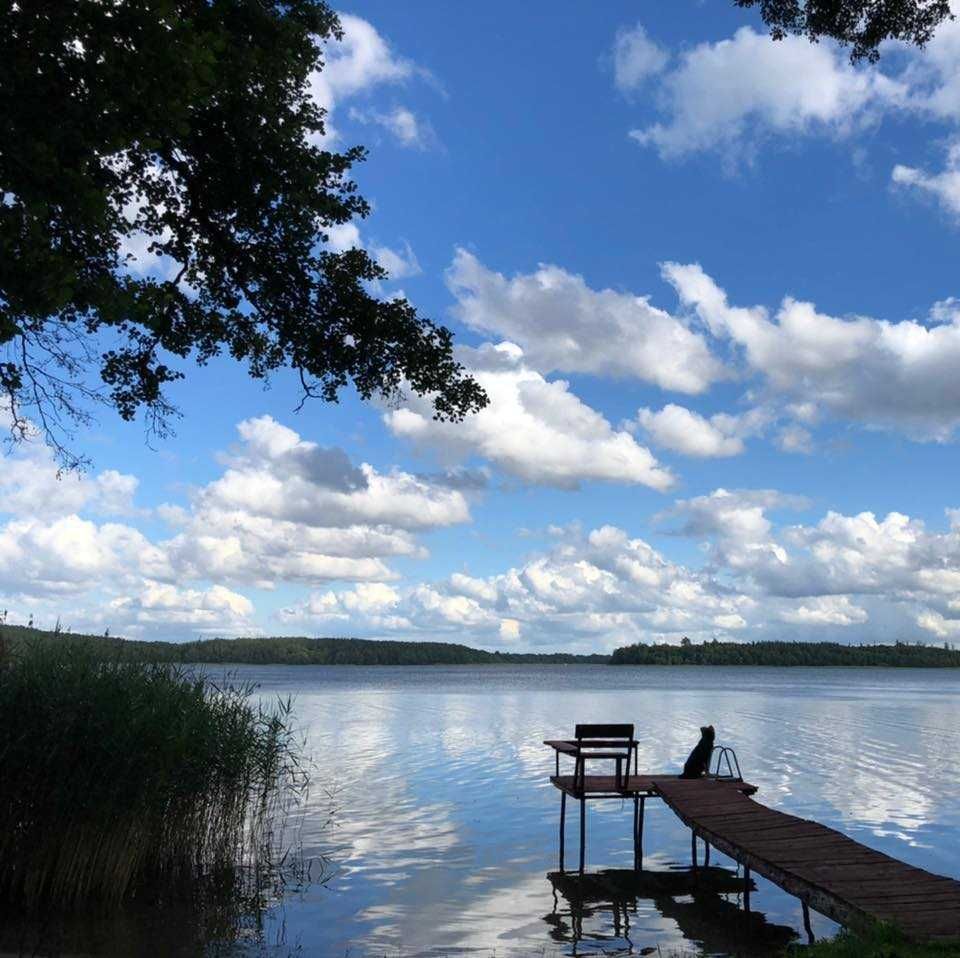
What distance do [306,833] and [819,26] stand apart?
1764 centimetres

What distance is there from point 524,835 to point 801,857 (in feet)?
31.1

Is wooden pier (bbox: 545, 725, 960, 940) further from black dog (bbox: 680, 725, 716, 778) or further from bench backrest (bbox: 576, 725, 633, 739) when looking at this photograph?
black dog (bbox: 680, 725, 716, 778)

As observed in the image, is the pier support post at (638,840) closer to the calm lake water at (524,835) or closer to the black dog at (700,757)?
the calm lake water at (524,835)

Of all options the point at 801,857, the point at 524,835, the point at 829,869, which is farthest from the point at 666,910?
the point at 524,835

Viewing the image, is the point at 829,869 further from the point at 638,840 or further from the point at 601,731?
the point at 601,731

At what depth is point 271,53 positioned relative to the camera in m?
12.5

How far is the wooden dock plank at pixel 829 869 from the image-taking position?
9.27m

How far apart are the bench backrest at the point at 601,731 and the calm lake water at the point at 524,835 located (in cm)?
238

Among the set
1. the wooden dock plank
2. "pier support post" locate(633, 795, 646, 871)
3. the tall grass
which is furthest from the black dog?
the tall grass

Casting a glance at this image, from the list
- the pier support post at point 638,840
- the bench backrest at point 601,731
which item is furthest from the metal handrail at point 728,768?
the bench backrest at point 601,731

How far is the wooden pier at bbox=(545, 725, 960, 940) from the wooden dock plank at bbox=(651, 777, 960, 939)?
1 centimetres

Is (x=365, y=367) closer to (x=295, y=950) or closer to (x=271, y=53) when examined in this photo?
(x=271, y=53)

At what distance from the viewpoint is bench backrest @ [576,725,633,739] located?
17.8 meters

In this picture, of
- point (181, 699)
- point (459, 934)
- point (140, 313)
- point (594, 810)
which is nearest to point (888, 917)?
point (459, 934)
